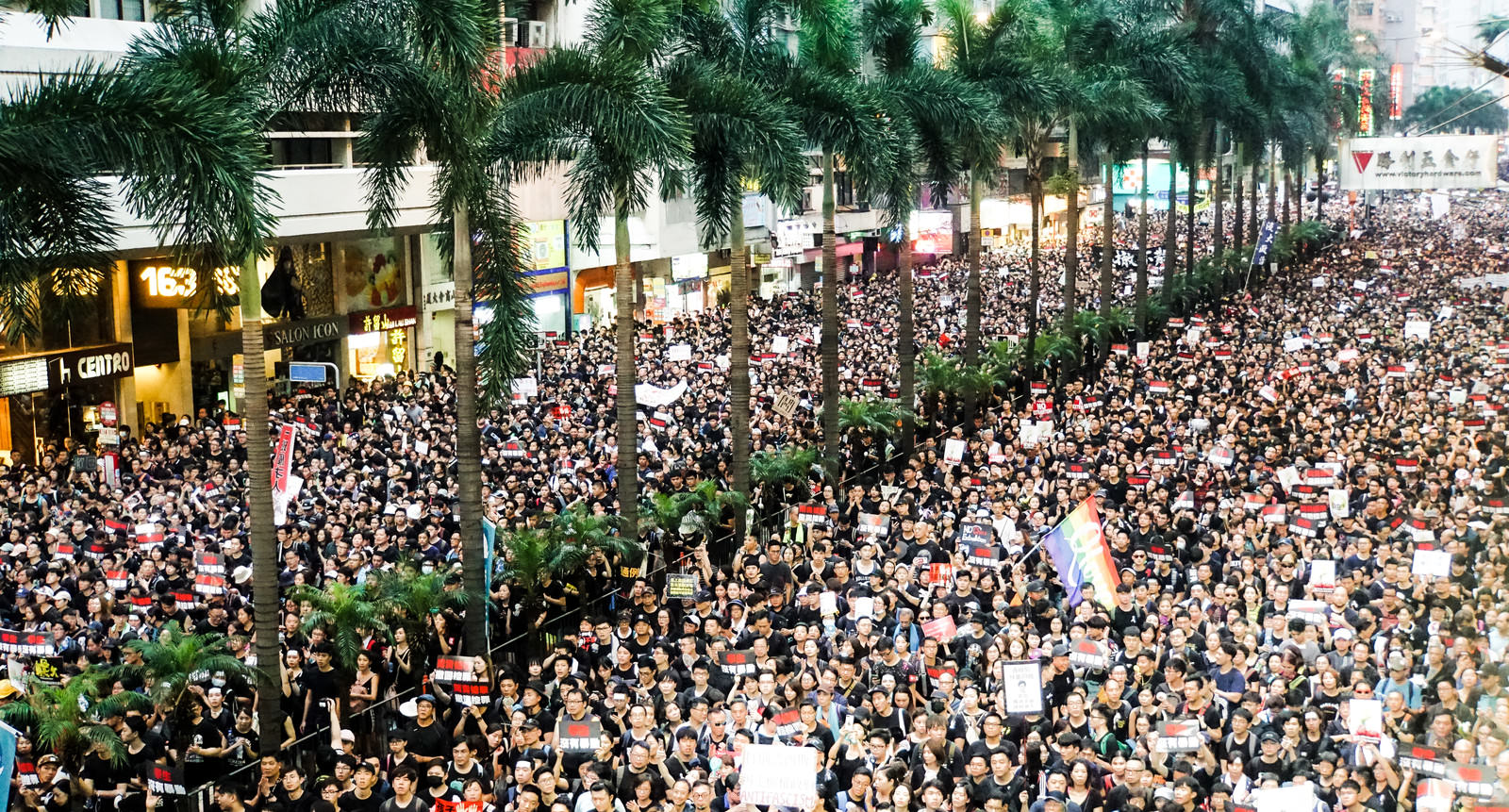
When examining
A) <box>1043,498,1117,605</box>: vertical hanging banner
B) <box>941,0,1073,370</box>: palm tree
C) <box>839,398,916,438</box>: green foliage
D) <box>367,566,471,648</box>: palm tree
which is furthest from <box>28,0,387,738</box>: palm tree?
<box>941,0,1073,370</box>: palm tree

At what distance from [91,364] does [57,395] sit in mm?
938

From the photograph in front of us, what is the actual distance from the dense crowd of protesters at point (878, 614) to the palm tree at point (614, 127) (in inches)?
97.9

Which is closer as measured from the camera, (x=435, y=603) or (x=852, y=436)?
(x=435, y=603)

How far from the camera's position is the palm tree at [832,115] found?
24688mm

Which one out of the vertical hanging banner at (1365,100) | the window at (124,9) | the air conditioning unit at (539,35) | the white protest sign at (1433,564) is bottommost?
the white protest sign at (1433,564)

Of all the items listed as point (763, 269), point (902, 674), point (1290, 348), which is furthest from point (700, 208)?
point (763, 269)

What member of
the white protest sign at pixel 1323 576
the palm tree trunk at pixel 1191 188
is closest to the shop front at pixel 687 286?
the palm tree trunk at pixel 1191 188

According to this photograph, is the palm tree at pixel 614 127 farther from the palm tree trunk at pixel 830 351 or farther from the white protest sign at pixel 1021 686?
the white protest sign at pixel 1021 686

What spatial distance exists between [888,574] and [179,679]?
7311mm

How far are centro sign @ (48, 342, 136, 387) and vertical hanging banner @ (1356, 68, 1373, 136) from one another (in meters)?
67.6

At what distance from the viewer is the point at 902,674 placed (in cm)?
1366

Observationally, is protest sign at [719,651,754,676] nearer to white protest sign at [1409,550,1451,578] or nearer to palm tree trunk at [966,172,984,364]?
white protest sign at [1409,550,1451,578]

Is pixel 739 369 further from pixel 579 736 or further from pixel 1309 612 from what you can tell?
pixel 579 736

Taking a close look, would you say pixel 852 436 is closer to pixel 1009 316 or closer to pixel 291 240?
pixel 291 240
